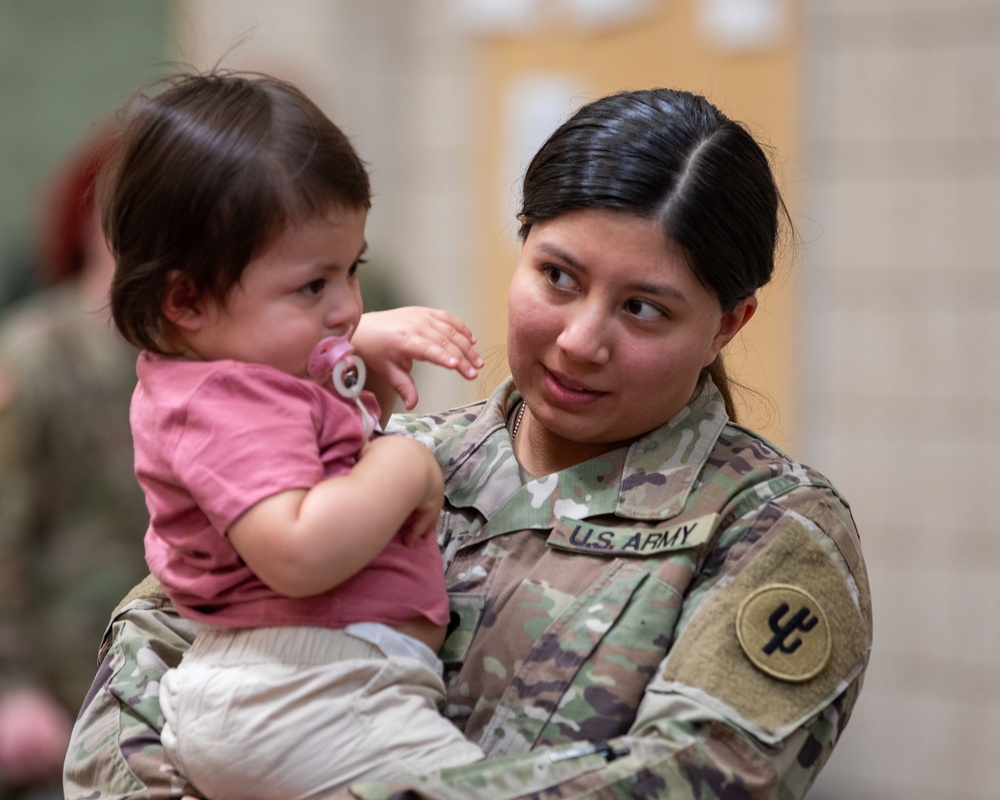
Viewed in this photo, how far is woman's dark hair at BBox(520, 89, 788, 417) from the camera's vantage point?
1.56 meters

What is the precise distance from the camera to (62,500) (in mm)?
3207

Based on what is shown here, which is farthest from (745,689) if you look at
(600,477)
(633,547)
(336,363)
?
(336,363)

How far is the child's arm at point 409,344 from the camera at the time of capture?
5.38 ft

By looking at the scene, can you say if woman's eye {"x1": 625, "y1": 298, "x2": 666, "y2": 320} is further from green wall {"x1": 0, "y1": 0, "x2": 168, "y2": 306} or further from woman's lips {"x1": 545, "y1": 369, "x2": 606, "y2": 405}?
green wall {"x1": 0, "y1": 0, "x2": 168, "y2": 306}

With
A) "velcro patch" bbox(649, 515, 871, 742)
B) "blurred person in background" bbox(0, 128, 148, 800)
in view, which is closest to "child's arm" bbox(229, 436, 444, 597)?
"velcro patch" bbox(649, 515, 871, 742)

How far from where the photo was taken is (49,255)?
349 centimetres

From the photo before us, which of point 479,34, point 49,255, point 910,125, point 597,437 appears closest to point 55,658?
point 49,255

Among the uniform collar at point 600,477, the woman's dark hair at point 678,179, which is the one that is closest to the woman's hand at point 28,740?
the uniform collar at point 600,477

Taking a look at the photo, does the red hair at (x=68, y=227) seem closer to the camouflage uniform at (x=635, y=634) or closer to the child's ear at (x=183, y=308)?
the camouflage uniform at (x=635, y=634)

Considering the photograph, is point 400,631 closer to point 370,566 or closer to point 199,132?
point 370,566

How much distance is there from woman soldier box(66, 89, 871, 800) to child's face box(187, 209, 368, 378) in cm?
27

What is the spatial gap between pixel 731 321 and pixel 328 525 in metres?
0.65

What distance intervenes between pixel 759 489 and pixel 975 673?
7.82 feet

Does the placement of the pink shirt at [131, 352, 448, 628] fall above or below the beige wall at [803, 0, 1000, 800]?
above
